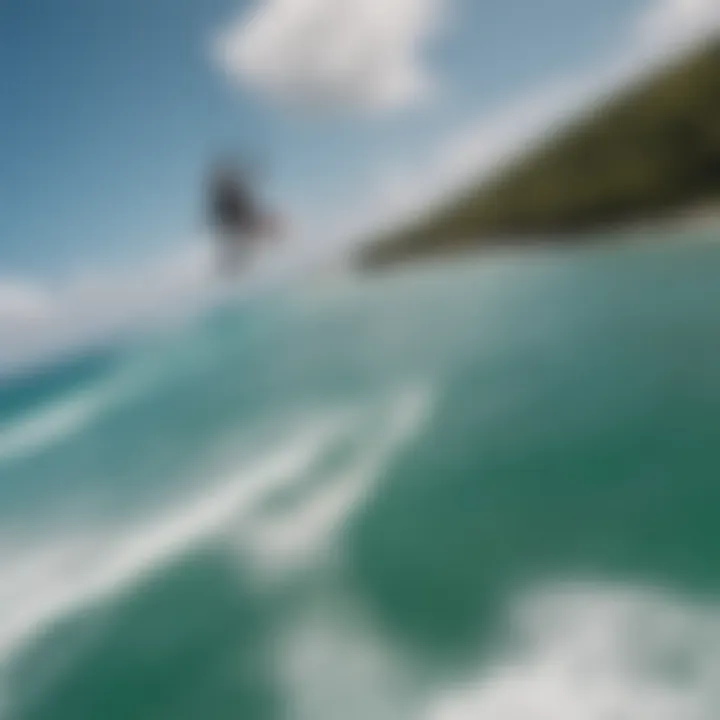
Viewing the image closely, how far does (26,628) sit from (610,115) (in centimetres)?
3074

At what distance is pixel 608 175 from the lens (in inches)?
1069

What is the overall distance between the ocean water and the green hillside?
10405 mm

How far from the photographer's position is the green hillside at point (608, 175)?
22.8 m

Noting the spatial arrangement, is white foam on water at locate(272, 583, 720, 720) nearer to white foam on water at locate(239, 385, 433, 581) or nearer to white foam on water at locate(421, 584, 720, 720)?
white foam on water at locate(421, 584, 720, 720)

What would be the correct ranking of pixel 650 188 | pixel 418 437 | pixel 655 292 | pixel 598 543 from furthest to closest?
pixel 650 188 → pixel 655 292 → pixel 418 437 → pixel 598 543

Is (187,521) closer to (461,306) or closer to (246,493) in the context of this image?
(246,493)

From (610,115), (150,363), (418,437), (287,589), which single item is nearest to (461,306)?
(418,437)

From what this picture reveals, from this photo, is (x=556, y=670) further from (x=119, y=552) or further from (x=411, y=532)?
(x=119, y=552)

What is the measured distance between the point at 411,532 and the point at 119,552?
3.58m

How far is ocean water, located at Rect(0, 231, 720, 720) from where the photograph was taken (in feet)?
16.9

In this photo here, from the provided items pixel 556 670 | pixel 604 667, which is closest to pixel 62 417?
pixel 556 670

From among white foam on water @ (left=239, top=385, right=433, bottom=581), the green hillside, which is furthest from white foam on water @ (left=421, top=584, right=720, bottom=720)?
the green hillside

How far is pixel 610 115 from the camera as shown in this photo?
31.8 metres

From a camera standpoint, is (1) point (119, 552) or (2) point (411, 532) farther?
(1) point (119, 552)
